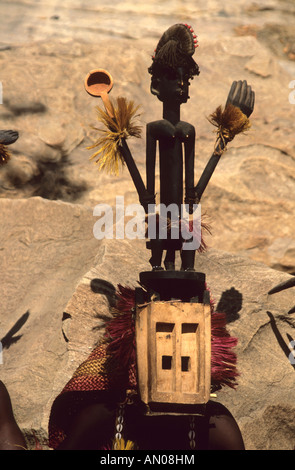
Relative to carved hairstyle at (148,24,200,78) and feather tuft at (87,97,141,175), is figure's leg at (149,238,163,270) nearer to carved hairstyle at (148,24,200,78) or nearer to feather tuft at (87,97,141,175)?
feather tuft at (87,97,141,175)

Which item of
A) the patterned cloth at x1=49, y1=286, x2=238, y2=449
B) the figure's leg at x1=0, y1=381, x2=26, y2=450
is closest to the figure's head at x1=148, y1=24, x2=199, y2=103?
the patterned cloth at x1=49, y1=286, x2=238, y2=449

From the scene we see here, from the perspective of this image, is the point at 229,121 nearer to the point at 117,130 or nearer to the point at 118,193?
the point at 117,130

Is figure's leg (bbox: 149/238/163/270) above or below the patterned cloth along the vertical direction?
above

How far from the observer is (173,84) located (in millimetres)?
2102

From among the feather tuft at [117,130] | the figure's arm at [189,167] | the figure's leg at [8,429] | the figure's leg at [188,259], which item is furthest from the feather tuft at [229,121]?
the figure's leg at [8,429]

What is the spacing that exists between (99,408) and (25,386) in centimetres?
51

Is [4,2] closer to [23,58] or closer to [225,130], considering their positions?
[23,58]

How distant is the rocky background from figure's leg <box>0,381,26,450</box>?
0.14 m

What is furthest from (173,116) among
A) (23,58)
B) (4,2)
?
(4,2)

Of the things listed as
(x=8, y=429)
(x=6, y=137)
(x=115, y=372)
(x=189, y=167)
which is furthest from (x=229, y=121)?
(x=8, y=429)

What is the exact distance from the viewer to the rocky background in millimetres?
2457

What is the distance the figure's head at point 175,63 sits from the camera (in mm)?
2068

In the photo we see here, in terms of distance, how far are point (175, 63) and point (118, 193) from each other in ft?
4.94

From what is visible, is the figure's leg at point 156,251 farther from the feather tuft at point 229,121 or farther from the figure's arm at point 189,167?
the feather tuft at point 229,121
